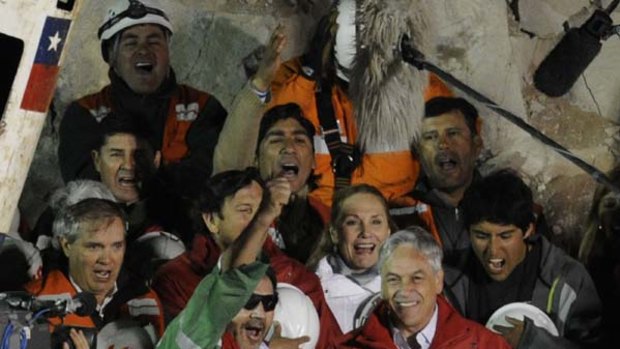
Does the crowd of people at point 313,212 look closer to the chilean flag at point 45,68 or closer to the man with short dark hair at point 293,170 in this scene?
the man with short dark hair at point 293,170

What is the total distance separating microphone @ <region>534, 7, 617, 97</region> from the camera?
8.11 metres

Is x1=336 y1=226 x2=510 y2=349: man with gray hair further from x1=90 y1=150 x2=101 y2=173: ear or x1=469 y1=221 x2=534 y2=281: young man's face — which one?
x1=90 y1=150 x2=101 y2=173: ear

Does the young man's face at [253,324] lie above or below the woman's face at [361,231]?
below

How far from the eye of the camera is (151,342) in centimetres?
740

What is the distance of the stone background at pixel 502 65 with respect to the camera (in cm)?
812

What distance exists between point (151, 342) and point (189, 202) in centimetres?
80

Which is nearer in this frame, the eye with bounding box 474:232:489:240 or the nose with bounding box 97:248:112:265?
the nose with bounding box 97:248:112:265

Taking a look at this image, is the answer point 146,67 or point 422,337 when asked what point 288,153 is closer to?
point 146,67

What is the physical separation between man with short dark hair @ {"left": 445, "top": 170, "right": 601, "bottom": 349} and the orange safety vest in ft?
1.20

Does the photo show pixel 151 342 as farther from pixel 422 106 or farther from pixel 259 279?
pixel 422 106

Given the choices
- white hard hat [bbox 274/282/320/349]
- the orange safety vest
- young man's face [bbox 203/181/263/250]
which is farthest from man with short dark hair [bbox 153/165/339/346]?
the orange safety vest

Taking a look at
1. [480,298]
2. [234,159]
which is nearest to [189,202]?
[234,159]

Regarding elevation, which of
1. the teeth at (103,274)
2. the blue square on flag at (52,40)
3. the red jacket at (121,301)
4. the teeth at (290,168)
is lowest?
the red jacket at (121,301)

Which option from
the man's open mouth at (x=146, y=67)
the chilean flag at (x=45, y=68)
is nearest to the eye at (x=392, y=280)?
the man's open mouth at (x=146, y=67)
